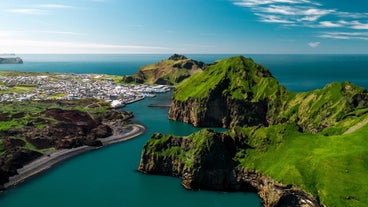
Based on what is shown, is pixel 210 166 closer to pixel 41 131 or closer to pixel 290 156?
pixel 290 156

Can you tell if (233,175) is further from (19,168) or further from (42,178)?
(19,168)

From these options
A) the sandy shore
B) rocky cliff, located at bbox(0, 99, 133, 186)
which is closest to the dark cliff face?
the sandy shore

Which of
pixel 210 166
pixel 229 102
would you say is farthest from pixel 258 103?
pixel 210 166

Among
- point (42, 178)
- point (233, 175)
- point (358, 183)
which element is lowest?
point (42, 178)

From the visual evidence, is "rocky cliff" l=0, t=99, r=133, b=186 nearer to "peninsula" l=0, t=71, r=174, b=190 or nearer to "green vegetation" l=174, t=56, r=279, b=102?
"peninsula" l=0, t=71, r=174, b=190

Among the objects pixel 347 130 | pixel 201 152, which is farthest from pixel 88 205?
pixel 347 130

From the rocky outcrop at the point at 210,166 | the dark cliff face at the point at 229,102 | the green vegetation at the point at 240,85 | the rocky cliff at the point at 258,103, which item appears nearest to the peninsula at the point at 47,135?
the dark cliff face at the point at 229,102

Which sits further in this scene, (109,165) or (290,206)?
(109,165)
